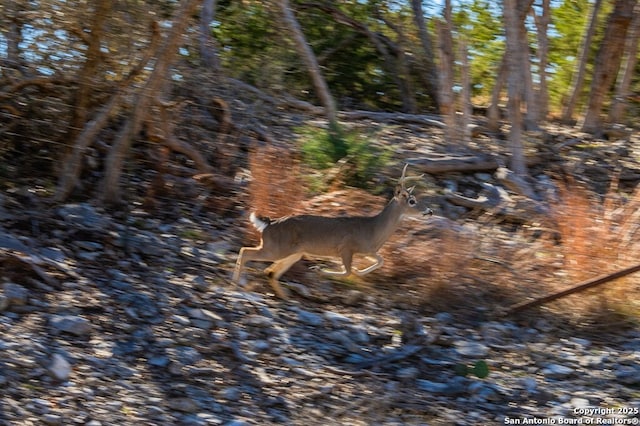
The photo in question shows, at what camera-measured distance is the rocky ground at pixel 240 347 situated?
22.5 feet

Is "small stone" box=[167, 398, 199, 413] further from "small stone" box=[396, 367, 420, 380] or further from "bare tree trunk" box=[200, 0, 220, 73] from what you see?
"bare tree trunk" box=[200, 0, 220, 73]

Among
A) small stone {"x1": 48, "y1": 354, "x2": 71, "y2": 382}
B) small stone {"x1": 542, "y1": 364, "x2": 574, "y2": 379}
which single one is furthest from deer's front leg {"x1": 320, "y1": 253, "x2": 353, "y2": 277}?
small stone {"x1": 48, "y1": 354, "x2": 71, "y2": 382}

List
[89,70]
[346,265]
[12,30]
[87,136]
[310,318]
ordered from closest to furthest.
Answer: [310,318] < [346,265] < [12,30] < [87,136] < [89,70]

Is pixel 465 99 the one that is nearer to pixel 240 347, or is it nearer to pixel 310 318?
pixel 310 318

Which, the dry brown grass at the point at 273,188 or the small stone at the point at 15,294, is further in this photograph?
the dry brown grass at the point at 273,188

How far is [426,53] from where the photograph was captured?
17922 millimetres

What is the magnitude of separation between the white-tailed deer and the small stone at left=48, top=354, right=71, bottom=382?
8.25 ft

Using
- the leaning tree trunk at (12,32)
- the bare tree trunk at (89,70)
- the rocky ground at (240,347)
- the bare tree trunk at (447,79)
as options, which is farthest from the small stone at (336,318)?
the bare tree trunk at (447,79)

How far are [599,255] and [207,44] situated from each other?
6056 millimetres

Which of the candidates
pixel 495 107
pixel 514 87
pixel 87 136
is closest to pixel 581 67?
pixel 495 107

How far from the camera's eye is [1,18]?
9961mm

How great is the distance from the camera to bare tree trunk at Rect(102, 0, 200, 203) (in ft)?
32.3

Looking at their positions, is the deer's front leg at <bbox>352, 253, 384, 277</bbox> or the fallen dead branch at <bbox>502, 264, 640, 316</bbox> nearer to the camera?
the fallen dead branch at <bbox>502, 264, 640, 316</bbox>

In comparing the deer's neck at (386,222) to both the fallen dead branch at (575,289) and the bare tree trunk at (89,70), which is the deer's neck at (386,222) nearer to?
the fallen dead branch at (575,289)
